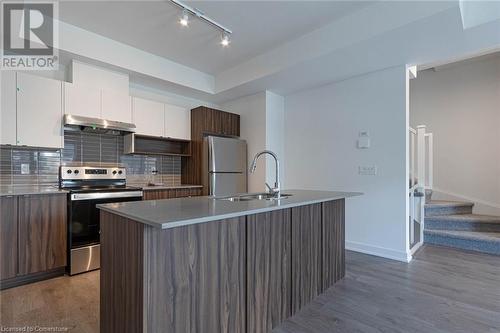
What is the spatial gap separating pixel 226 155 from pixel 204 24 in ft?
6.37

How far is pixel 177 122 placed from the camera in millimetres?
4113

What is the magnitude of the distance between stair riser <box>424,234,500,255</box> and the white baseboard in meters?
1.00

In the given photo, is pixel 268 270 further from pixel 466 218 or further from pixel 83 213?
pixel 466 218

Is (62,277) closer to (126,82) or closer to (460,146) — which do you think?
(126,82)

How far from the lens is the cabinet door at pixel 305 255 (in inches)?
78.3

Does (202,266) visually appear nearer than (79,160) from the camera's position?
Yes

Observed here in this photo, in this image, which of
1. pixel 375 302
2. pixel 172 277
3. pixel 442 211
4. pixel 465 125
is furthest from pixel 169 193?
pixel 465 125

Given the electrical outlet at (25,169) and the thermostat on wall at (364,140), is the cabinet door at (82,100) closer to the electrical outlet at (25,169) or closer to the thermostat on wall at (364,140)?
the electrical outlet at (25,169)

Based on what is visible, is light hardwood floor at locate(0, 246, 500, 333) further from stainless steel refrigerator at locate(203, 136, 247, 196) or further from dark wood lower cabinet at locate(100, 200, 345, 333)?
stainless steel refrigerator at locate(203, 136, 247, 196)

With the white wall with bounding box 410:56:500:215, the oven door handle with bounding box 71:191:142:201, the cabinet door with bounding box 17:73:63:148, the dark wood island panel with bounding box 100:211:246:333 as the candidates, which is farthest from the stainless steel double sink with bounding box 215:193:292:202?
the white wall with bounding box 410:56:500:215

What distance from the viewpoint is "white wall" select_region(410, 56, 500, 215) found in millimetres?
4145

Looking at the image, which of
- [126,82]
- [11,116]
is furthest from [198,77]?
[11,116]

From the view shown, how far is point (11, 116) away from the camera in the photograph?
264cm

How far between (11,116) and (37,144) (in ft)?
1.15
